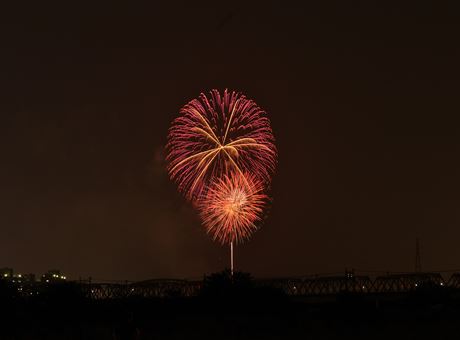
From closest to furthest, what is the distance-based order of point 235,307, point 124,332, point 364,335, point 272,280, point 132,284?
1. point 124,332
2. point 364,335
3. point 235,307
4. point 272,280
5. point 132,284

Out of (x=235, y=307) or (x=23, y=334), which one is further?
(x=235, y=307)

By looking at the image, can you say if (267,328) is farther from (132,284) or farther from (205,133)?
(132,284)

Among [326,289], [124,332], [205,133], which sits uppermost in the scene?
[205,133]

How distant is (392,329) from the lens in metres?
50.7

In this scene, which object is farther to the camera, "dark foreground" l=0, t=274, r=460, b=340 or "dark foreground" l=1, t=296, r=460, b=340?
"dark foreground" l=0, t=274, r=460, b=340

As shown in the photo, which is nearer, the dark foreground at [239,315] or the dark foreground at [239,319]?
the dark foreground at [239,319]

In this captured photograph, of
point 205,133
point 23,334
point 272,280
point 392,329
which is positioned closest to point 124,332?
point 392,329

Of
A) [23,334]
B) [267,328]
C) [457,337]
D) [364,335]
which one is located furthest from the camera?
[23,334]

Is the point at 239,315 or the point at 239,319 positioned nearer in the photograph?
the point at 239,319

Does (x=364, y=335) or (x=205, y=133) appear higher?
(x=205, y=133)

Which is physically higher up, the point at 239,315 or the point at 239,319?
the point at 239,315

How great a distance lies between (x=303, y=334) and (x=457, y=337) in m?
9.61

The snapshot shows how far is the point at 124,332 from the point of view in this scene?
3472 cm

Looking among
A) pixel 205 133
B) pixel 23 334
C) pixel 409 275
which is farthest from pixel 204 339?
pixel 409 275
